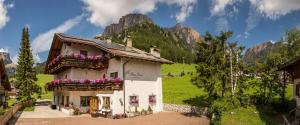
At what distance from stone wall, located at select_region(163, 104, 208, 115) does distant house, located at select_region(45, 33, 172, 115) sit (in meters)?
1.37

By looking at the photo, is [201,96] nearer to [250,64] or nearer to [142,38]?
[250,64]

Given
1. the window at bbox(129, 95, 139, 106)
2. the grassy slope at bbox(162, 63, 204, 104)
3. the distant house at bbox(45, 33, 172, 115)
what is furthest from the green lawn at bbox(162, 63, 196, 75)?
the window at bbox(129, 95, 139, 106)

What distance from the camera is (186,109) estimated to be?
33.6 m

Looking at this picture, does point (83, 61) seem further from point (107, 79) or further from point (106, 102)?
point (106, 102)

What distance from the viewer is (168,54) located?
170m

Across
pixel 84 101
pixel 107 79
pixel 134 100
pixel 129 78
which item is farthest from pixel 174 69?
pixel 107 79

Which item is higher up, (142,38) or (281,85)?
(142,38)

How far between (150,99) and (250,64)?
426 inches

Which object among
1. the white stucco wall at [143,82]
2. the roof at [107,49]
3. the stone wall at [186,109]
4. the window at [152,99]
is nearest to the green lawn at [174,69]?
the roof at [107,49]

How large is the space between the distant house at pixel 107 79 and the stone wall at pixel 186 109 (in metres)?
1.37

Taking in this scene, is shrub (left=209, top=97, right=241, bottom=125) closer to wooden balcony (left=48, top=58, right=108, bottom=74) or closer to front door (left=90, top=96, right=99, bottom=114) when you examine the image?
front door (left=90, top=96, right=99, bottom=114)

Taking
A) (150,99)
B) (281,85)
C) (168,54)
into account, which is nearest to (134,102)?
(150,99)

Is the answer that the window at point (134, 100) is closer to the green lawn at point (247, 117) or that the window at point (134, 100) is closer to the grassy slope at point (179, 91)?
the grassy slope at point (179, 91)

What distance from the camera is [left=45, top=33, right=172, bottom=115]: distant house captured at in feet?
100
